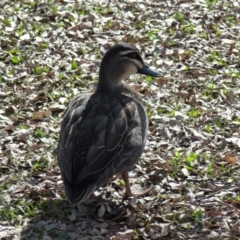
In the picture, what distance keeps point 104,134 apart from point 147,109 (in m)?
1.90

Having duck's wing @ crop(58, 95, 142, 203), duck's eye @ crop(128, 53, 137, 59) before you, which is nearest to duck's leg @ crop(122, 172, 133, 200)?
duck's wing @ crop(58, 95, 142, 203)

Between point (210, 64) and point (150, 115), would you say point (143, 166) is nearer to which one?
point (150, 115)

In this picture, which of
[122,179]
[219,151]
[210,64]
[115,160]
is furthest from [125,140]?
[210,64]

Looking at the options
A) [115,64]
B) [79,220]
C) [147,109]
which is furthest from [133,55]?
[79,220]

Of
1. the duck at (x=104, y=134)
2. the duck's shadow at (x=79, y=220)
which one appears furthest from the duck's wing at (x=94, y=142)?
the duck's shadow at (x=79, y=220)

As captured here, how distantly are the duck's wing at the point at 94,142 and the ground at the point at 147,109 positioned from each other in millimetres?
499

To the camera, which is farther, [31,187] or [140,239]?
[31,187]

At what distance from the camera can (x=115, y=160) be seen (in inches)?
240

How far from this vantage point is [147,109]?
7949 mm

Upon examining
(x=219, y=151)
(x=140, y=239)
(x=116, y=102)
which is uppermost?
(x=116, y=102)

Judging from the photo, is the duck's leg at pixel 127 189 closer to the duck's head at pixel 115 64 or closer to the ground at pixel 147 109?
the ground at pixel 147 109

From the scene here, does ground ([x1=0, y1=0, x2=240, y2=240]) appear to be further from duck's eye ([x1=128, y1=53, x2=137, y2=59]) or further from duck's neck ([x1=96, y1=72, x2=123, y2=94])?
duck's eye ([x1=128, y1=53, x2=137, y2=59])

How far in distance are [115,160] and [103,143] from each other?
7.4 inches

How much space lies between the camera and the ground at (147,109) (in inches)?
245
